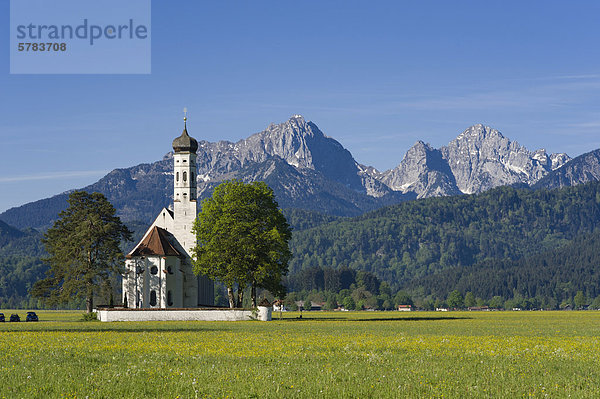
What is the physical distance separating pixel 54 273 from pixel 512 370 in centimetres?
8121

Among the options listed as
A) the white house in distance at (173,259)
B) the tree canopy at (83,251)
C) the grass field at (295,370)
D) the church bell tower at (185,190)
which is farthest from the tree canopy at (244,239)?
the grass field at (295,370)

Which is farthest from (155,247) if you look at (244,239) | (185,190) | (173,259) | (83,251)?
(244,239)

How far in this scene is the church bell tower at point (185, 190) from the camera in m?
117

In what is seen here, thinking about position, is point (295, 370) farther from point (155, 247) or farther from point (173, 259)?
point (173, 259)

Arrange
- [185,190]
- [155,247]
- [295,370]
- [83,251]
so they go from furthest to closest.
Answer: [185,190], [155,247], [83,251], [295,370]

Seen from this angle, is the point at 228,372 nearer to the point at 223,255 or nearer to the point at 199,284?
the point at 223,255

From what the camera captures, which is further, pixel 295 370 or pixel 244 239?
pixel 244 239

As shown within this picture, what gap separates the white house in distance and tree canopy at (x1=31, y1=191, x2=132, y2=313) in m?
4.89

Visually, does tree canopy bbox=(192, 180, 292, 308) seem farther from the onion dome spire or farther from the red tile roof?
the onion dome spire

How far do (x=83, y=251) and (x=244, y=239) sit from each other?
21121mm

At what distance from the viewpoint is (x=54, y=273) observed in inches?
4008

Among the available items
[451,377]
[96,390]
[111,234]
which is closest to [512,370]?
[451,377]

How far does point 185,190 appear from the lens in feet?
390

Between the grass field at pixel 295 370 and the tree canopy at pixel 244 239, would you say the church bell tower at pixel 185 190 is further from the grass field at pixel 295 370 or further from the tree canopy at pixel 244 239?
the grass field at pixel 295 370
